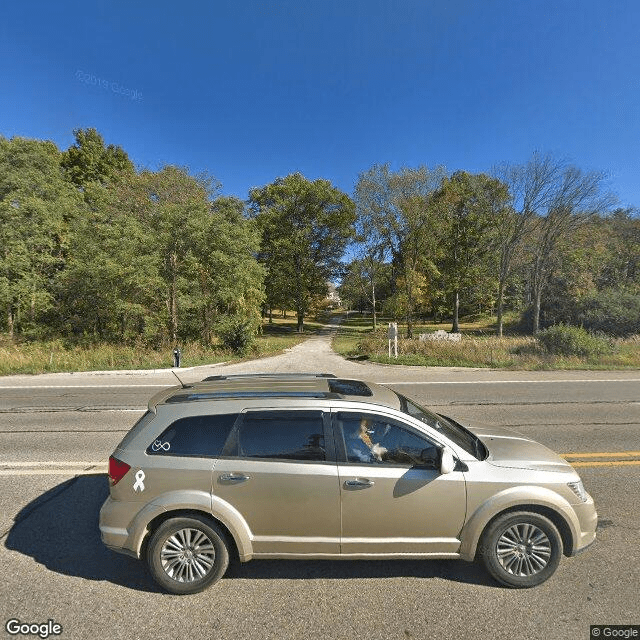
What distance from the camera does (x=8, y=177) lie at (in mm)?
20250

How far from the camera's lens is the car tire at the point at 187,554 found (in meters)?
2.86

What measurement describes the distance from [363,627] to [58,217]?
85.5ft

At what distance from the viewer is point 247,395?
3.19m

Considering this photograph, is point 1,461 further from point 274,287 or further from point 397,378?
point 274,287

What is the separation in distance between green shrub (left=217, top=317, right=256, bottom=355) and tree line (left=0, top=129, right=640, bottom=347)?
18cm

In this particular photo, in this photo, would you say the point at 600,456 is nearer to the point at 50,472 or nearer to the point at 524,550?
the point at 524,550

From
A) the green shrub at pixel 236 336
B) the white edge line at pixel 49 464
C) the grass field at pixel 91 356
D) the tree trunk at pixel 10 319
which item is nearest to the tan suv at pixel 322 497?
the white edge line at pixel 49 464

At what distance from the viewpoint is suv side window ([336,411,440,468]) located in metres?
2.96

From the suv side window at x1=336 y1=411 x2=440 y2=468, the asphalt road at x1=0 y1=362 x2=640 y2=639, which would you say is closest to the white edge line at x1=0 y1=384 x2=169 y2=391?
the asphalt road at x1=0 y1=362 x2=640 y2=639

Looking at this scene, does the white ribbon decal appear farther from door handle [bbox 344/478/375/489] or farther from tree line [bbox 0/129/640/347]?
tree line [bbox 0/129/640/347]

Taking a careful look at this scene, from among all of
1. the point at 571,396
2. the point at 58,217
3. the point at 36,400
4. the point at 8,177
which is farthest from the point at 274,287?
the point at 571,396

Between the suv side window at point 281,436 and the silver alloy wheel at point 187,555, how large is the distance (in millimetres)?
785

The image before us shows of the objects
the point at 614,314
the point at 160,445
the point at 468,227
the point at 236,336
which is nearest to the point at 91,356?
the point at 236,336

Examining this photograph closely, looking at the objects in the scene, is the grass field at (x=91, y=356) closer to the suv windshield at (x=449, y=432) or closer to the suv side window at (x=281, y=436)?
the suv side window at (x=281, y=436)
